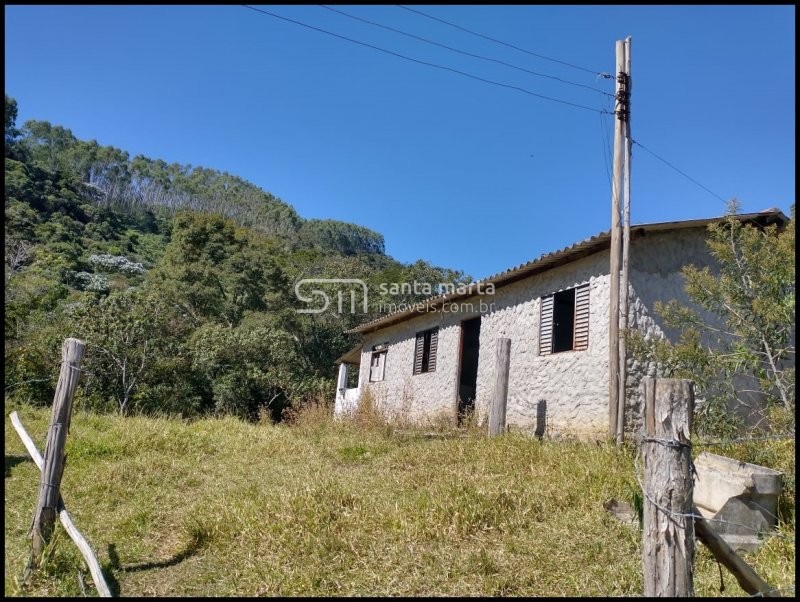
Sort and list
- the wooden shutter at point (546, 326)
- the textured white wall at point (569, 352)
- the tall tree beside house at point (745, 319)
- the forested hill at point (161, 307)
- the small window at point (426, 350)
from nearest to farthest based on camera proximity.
A: the tall tree beside house at point (745, 319), the textured white wall at point (569, 352), the wooden shutter at point (546, 326), the small window at point (426, 350), the forested hill at point (161, 307)

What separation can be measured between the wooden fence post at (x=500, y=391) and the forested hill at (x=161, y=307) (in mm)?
4406

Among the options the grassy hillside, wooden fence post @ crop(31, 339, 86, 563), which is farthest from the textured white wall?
wooden fence post @ crop(31, 339, 86, 563)

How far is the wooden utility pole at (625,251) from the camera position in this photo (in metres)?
7.27

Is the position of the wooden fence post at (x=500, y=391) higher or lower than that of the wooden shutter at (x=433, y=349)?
lower

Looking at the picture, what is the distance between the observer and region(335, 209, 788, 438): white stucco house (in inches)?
310

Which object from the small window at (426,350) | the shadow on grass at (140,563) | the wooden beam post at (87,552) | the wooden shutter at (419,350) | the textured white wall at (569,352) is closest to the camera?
the wooden beam post at (87,552)

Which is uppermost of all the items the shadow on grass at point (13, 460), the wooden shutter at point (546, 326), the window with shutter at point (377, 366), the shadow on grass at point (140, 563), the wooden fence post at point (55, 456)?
the wooden shutter at point (546, 326)

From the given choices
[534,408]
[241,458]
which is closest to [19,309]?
[241,458]

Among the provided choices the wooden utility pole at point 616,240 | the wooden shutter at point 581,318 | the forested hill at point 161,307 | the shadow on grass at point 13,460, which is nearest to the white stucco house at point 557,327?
the wooden shutter at point 581,318

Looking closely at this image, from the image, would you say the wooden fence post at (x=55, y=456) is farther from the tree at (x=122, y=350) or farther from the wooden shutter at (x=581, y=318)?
the tree at (x=122, y=350)

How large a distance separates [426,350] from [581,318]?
5.61m

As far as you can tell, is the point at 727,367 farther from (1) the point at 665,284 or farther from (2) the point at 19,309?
(2) the point at 19,309

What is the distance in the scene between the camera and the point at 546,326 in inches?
365

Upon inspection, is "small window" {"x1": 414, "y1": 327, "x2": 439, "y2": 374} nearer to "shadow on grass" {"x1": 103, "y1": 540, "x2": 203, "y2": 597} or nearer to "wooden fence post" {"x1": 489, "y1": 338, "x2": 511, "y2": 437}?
"wooden fence post" {"x1": 489, "y1": 338, "x2": 511, "y2": 437}
